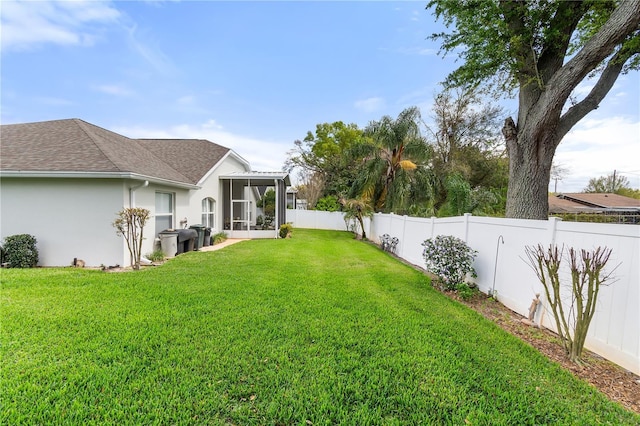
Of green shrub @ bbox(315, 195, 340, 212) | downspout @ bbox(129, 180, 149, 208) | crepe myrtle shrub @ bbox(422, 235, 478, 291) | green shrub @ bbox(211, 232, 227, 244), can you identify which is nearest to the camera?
crepe myrtle shrub @ bbox(422, 235, 478, 291)

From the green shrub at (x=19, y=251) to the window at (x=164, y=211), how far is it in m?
3.24

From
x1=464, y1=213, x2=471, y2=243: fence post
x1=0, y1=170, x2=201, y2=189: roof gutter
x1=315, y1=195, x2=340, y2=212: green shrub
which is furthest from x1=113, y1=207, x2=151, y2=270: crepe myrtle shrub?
x1=315, y1=195, x2=340, y2=212: green shrub

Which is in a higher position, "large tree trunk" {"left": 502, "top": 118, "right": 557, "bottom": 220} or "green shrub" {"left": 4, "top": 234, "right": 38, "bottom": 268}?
"large tree trunk" {"left": 502, "top": 118, "right": 557, "bottom": 220}

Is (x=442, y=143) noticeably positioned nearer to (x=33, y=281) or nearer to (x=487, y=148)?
(x=487, y=148)

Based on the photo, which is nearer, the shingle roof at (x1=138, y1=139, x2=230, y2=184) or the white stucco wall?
the white stucco wall

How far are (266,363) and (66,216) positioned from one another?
27.7 ft

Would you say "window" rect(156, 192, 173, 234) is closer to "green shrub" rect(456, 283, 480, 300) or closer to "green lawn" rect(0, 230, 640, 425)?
"green lawn" rect(0, 230, 640, 425)

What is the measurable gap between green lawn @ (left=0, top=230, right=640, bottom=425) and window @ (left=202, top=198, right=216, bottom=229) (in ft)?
26.4

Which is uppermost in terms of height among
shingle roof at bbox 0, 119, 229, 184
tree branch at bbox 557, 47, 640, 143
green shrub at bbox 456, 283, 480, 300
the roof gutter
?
tree branch at bbox 557, 47, 640, 143

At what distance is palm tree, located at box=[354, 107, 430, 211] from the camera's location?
16562mm

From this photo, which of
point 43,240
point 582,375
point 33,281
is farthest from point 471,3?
point 43,240

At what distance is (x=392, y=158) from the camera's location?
1722 cm

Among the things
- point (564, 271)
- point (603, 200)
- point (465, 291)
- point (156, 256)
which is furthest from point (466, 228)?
point (603, 200)

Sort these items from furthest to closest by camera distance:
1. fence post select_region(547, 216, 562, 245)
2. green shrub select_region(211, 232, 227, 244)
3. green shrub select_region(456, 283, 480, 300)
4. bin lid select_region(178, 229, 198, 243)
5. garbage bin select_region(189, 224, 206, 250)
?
green shrub select_region(211, 232, 227, 244)
garbage bin select_region(189, 224, 206, 250)
bin lid select_region(178, 229, 198, 243)
green shrub select_region(456, 283, 480, 300)
fence post select_region(547, 216, 562, 245)
